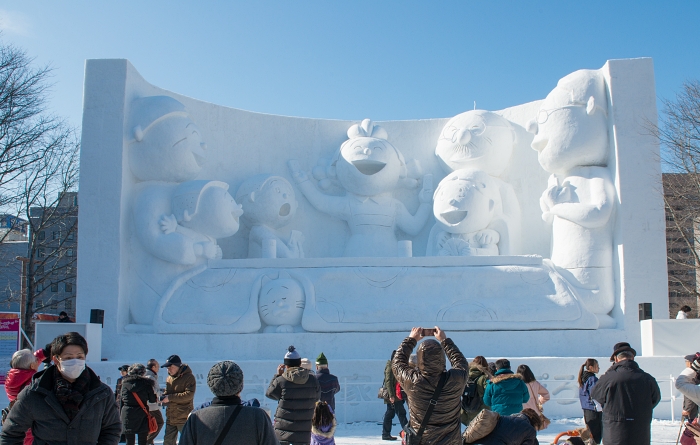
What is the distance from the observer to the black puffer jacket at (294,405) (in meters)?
4.13

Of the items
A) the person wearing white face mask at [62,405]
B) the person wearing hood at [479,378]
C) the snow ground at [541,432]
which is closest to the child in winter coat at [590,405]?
the person wearing hood at [479,378]

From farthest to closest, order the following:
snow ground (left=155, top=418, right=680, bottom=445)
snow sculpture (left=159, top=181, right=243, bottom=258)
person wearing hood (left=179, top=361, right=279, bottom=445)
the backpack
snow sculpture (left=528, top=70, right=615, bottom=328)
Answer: snow sculpture (left=159, top=181, right=243, bottom=258) → snow sculpture (left=528, top=70, right=615, bottom=328) → snow ground (left=155, top=418, right=680, bottom=445) → the backpack → person wearing hood (left=179, top=361, right=279, bottom=445)

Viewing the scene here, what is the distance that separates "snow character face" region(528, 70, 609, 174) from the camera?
913 centimetres

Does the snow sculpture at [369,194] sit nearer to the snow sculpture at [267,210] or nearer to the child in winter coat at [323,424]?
the snow sculpture at [267,210]

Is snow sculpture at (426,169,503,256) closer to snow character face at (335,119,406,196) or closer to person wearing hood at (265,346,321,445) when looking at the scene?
snow character face at (335,119,406,196)

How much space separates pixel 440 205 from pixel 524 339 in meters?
2.28

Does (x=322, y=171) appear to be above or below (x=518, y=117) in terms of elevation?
below

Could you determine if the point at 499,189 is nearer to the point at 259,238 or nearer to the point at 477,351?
the point at 477,351

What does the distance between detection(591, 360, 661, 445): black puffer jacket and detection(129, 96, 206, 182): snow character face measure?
6.85m

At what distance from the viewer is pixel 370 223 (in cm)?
1025

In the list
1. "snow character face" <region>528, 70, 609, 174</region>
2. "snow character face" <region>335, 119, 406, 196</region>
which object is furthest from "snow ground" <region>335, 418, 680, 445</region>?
"snow character face" <region>335, 119, 406, 196</region>

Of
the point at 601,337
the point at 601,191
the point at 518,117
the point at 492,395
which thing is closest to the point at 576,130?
the point at 601,191

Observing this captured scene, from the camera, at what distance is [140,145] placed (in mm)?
9281

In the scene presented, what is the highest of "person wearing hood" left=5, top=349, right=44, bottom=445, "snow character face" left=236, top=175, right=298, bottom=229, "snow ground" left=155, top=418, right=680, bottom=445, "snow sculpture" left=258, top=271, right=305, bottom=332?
"snow character face" left=236, top=175, right=298, bottom=229
